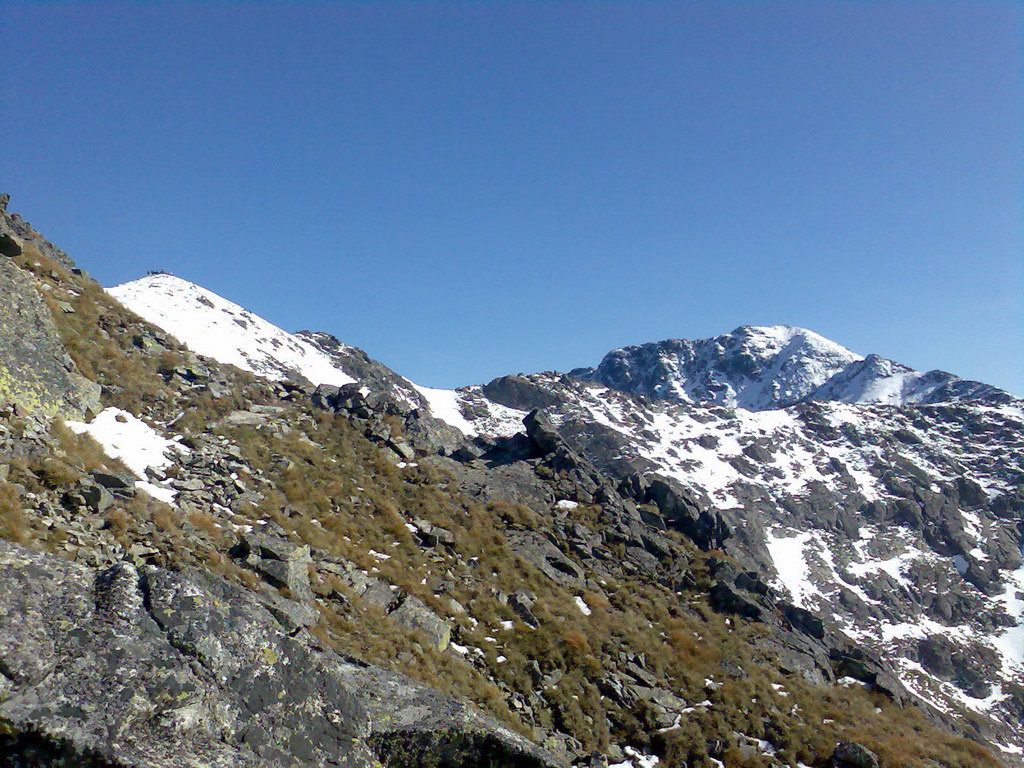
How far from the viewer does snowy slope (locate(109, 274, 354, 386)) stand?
74.8m

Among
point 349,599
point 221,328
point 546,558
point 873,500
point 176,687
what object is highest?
point 873,500

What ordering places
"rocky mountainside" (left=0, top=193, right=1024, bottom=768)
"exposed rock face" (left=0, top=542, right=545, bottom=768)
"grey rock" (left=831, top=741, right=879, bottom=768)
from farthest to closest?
"grey rock" (left=831, top=741, right=879, bottom=768) → "rocky mountainside" (left=0, top=193, right=1024, bottom=768) → "exposed rock face" (left=0, top=542, right=545, bottom=768)

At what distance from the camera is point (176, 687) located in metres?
5.12

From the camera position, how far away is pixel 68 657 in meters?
4.78

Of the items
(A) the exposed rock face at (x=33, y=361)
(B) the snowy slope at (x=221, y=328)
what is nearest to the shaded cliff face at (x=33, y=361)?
(A) the exposed rock face at (x=33, y=361)

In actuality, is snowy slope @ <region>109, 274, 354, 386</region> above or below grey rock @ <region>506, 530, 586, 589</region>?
above

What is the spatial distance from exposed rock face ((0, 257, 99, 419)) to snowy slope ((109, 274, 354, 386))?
181ft

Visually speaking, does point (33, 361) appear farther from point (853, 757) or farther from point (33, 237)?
point (853, 757)

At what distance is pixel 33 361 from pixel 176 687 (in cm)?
1307

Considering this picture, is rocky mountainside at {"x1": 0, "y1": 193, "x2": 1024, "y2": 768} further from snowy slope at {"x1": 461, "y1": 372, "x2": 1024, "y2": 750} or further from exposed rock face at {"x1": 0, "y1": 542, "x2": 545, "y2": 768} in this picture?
snowy slope at {"x1": 461, "y1": 372, "x2": 1024, "y2": 750}

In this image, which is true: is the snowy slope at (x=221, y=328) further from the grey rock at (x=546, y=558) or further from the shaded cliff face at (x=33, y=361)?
the grey rock at (x=546, y=558)

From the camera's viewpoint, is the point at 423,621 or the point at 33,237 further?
the point at 33,237

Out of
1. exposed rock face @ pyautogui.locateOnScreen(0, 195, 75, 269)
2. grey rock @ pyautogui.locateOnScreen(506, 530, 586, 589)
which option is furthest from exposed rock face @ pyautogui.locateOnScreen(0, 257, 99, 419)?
grey rock @ pyautogui.locateOnScreen(506, 530, 586, 589)

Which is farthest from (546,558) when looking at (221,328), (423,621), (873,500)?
(873,500)
